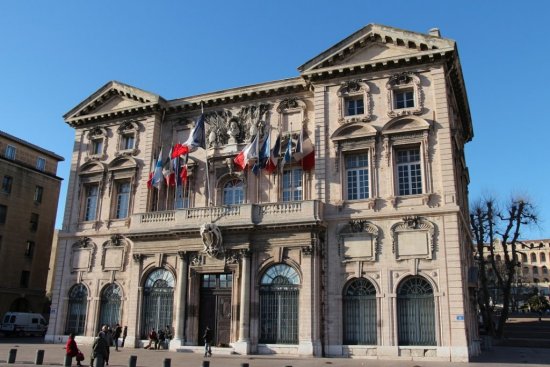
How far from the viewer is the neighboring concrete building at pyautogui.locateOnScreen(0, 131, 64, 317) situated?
4312cm

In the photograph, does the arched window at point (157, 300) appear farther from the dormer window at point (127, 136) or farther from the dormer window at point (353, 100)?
the dormer window at point (353, 100)

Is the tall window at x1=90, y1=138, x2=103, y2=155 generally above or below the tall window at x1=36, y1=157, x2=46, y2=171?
below

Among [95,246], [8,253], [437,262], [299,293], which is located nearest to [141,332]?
[95,246]

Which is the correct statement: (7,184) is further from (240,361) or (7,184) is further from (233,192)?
(240,361)

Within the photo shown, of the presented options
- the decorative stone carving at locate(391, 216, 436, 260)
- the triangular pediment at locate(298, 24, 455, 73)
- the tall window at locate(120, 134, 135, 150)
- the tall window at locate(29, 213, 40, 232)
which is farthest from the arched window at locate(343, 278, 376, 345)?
the tall window at locate(29, 213, 40, 232)

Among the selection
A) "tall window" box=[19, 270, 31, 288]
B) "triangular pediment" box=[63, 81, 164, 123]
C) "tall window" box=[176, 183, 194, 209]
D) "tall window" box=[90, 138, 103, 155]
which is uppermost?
"triangular pediment" box=[63, 81, 164, 123]

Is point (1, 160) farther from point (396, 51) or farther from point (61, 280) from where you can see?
point (396, 51)

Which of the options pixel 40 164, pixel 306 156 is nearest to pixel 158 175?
pixel 306 156

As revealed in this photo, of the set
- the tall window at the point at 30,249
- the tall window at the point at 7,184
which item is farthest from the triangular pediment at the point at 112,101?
the tall window at the point at 30,249

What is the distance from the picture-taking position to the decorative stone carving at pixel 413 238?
75.1 ft

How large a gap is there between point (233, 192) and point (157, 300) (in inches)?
273

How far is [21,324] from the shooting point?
1500 inches

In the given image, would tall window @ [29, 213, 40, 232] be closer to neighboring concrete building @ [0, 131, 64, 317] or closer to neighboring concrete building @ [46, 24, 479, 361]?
neighboring concrete building @ [0, 131, 64, 317]

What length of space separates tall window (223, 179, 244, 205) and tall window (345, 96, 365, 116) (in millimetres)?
6917
